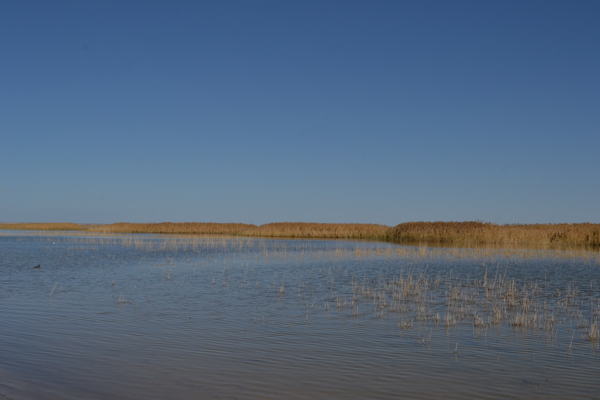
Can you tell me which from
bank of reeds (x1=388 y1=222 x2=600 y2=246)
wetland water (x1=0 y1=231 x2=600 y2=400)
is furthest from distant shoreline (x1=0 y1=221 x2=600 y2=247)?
wetland water (x1=0 y1=231 x2=600 y2=400)

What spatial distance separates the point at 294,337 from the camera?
8.82m

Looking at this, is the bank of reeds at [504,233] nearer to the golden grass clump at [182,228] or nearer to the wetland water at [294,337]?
the wetland water at [294,337]

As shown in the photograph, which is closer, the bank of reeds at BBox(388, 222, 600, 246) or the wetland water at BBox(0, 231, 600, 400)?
the wetland water at BBox(0, 231, 600, 400)

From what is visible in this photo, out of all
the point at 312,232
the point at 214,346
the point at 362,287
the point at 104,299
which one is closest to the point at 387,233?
the point at 312,232

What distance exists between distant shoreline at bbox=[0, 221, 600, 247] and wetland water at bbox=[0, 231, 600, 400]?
24219mm

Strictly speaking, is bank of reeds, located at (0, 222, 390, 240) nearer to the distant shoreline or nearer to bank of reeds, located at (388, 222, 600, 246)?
the distant shoreline

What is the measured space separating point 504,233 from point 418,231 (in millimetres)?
8914

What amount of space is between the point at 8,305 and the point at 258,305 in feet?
18.0

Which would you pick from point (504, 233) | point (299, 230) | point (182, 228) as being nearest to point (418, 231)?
point (504, 233)

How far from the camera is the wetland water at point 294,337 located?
6.12m

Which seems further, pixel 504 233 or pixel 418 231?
pixel 418 231

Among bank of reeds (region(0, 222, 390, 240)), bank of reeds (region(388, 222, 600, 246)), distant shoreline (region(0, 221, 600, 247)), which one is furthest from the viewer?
bank of reeds (region(0, 222, 390, 240))

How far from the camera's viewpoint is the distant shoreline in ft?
132

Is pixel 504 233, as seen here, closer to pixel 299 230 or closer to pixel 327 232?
pixel 327 232
